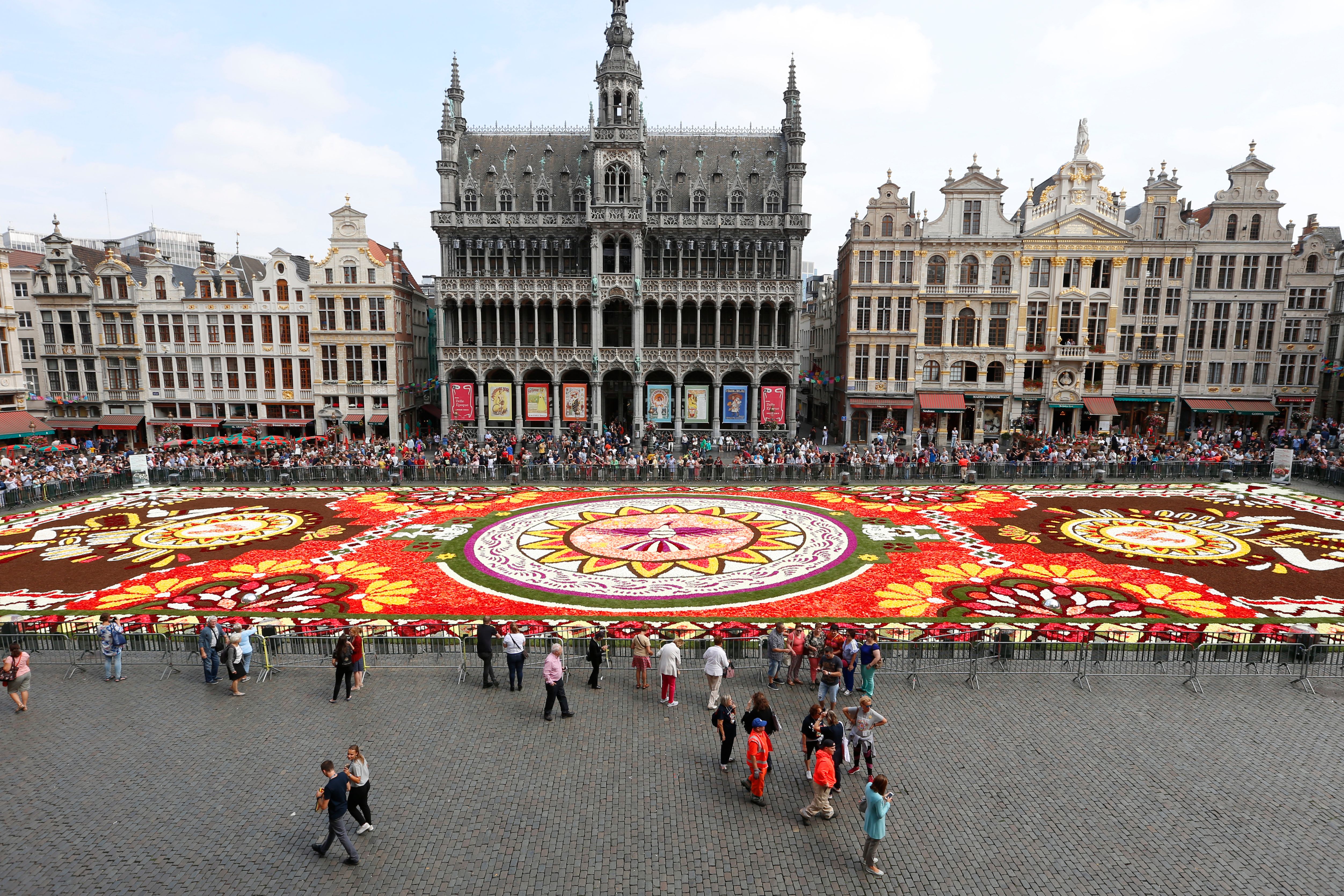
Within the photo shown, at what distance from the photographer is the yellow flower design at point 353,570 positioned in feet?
79.8

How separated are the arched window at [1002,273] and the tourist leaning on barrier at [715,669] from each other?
46.0 m

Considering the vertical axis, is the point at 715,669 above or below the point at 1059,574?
above

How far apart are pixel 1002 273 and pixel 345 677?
168 ft

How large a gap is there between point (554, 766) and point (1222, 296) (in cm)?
5966

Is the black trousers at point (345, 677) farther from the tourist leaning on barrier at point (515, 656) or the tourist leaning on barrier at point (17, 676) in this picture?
the tourist leaning on barrier at point (17, 676)

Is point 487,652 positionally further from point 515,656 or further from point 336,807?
point 336,807

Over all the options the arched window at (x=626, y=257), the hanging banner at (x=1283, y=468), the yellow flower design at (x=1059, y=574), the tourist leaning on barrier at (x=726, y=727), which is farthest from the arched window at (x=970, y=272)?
the tourist leaning on barrier at (x=726, y=727)

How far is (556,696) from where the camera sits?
15312 millimetres

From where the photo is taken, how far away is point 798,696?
1628cm

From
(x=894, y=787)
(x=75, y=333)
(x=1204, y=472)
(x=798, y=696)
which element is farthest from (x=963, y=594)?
(x=75, y=333)

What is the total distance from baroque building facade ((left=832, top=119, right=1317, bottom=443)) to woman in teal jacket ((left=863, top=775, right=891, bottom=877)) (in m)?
44.1

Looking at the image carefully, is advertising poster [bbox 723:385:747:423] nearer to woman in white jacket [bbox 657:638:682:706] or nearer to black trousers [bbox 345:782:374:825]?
woman in white jacket [bbox 657:638:682:706]

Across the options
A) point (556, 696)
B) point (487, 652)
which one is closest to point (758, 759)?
point (556, 696)

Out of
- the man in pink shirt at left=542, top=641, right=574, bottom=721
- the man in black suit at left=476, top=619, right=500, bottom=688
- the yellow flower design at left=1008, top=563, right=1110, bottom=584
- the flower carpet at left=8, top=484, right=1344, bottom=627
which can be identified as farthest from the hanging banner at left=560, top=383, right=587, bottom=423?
the man in pink shirt at left=542, top=641, right=574, bottom=721
